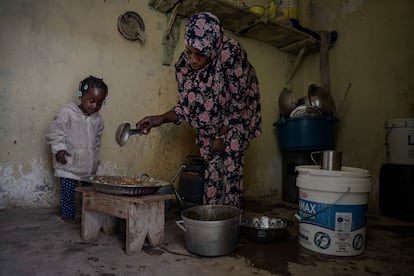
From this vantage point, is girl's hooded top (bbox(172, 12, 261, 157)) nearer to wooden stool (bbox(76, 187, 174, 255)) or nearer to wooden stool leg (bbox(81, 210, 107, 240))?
wooden stool (bbox(76, 187, 174, 255))

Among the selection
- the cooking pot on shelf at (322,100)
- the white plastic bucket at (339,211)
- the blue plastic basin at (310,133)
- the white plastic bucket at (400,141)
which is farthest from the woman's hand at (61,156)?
the white plastic bucket at (400,141)

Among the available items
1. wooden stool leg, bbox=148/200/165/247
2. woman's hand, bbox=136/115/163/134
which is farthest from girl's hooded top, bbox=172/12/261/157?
wooden stool leg, bbox=148/200/165/247

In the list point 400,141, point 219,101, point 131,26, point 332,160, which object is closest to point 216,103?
point 219,101

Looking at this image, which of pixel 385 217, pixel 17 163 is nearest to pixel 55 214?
pixel 17 163

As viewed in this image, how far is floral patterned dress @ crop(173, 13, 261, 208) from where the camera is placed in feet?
5.83

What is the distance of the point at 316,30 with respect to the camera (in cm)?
345

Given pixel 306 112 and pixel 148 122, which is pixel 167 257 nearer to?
pixel 148 122

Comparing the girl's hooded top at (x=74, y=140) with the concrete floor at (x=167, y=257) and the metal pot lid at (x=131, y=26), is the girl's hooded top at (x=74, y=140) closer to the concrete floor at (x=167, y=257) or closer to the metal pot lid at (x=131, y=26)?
the concrete floor at (x=167, y=257)

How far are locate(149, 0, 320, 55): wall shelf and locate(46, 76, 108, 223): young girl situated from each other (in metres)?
1.10

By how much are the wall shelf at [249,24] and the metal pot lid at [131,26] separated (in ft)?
0.68

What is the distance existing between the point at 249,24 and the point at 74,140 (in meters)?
2.04

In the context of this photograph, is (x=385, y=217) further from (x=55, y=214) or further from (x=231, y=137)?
(x=55, y=214)

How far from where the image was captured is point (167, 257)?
138 centimetres

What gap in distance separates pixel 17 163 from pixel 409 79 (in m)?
3.32
